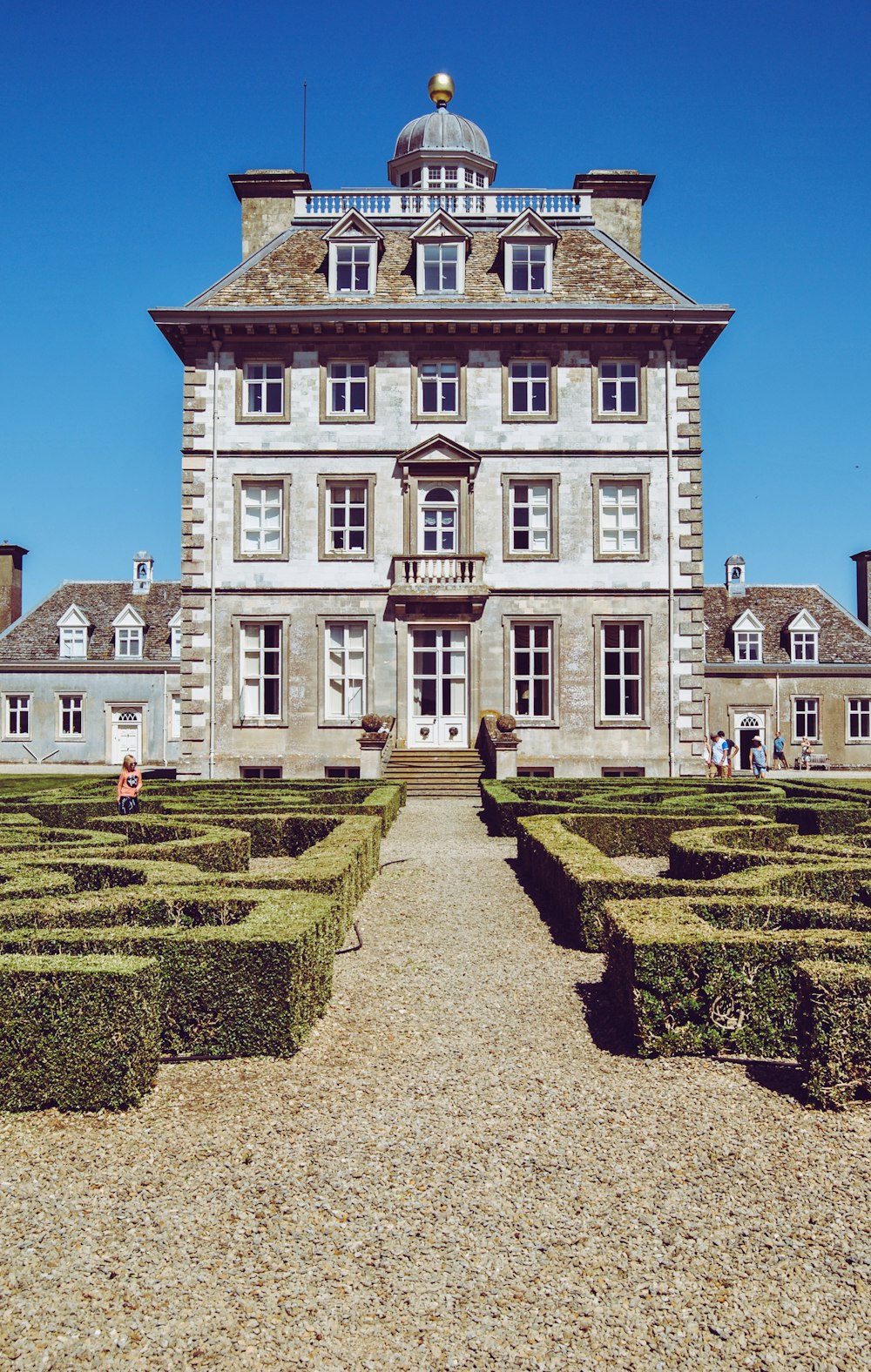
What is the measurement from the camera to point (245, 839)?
13641mm

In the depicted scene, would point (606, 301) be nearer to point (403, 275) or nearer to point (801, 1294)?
point (403, 275)

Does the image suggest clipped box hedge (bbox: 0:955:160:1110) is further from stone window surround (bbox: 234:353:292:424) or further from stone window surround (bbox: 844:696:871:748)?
stone window surround (bbox: 844:696:871:748)

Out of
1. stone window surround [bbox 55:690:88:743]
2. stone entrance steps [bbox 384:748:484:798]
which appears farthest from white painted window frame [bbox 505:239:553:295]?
stone window surround [bbox 55:690:88:743]

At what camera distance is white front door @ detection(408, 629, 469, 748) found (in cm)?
2970

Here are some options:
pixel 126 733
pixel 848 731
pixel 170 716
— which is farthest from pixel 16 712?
pixel 848 731

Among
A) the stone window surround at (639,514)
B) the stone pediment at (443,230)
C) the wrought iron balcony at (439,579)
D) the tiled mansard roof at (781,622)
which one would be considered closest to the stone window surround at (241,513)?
the wrought iron balcony at (439,579)

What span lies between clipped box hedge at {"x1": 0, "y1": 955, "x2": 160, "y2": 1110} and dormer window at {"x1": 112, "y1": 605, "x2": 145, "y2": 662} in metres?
41.6

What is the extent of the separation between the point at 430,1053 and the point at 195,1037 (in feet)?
5.09

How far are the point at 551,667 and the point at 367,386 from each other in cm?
903

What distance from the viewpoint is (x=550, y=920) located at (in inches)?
462

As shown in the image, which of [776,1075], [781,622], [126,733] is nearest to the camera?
[776,1075]

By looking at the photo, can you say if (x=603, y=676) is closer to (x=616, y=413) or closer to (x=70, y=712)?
(x=616, y=413)

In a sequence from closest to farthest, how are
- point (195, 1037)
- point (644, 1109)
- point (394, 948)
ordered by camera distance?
point (644, 1109), point (195, 1037), point (394, 948)

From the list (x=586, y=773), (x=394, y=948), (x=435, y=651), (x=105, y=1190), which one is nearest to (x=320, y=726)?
(x=435, y=651)
